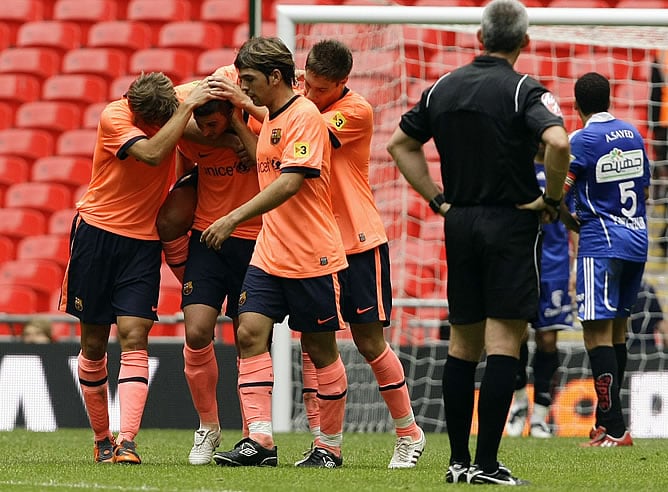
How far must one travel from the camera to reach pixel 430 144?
11547 mm

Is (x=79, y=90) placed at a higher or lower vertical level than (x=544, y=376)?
higher

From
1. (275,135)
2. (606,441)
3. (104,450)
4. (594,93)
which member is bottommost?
(606,441)

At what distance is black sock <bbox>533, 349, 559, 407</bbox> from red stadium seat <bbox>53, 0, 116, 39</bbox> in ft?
26.4

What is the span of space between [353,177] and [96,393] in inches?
64.6

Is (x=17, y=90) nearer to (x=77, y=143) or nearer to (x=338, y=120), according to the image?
(x=77, y=143)

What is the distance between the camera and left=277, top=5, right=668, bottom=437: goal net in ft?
29.9

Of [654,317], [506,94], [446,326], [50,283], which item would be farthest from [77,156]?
[506,94]

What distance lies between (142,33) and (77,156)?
6.14 ft

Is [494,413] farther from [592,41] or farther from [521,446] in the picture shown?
[592,41]

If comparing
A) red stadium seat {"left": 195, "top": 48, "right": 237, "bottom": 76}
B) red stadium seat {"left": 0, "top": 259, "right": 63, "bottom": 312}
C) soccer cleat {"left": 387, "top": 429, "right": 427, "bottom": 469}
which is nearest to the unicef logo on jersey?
soccer cleat {"left": 387, "top": 429, "right": 427, "bottom": 469}

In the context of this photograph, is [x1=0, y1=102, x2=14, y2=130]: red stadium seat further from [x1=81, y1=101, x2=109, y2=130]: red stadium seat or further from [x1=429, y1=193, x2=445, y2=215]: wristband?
[x1=429, y1=193, x2=445, y2=215]: wristband

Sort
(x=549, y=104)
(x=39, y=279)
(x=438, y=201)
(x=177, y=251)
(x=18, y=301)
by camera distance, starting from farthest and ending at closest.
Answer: (x=39, y=279) < (x=18, y=301) < (x=177, y=251) < (x=438, y=201) < (x=549, y=104)

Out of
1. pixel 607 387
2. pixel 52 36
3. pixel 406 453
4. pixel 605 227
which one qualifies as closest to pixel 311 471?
pixel 406 453

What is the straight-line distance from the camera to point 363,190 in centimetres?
622
